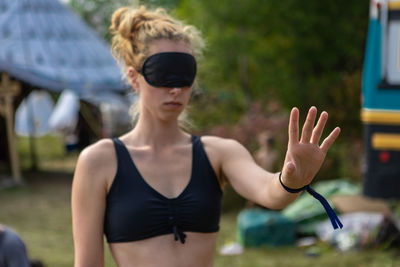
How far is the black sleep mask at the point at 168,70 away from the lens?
2723 mm

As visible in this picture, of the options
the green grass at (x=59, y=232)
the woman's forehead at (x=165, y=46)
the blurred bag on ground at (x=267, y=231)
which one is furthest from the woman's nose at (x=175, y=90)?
the blurred bag on ground at (x=267, y=231)

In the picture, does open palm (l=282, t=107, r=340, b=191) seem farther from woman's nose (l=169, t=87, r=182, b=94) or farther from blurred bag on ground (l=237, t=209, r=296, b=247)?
blurred bag on ground (l=237, t=209, r=296, b=247)

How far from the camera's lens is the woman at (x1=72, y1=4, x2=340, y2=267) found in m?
2.54

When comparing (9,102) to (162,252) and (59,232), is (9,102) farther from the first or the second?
(162,252)

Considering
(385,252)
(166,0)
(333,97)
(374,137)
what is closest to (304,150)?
(374,137)

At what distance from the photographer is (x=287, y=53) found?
54.6 ft

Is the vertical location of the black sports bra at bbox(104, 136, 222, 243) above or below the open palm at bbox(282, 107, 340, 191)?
below

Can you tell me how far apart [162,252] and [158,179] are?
10.8 inches

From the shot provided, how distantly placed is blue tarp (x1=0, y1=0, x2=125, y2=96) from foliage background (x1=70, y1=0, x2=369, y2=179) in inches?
98.4

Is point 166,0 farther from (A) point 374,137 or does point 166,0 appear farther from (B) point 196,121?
(A) point 374,137

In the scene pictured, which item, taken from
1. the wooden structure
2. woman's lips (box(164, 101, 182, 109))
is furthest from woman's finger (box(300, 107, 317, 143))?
the wooden structure

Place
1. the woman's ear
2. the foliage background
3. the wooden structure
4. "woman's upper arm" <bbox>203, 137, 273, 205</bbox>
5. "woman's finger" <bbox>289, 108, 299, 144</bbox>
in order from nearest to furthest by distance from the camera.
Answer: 1. "woman's finger" <bbox>289, 108, 299, 144</bbox>
2. "woman's upper arm" <bbox>203, 137, 273, 205</bbox>
3. the woman's ear
4. the wooden structure
5. the foliage background


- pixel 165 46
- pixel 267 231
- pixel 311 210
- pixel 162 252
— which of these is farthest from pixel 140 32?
pixel 311 210

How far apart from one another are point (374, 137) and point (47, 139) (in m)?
20.3
